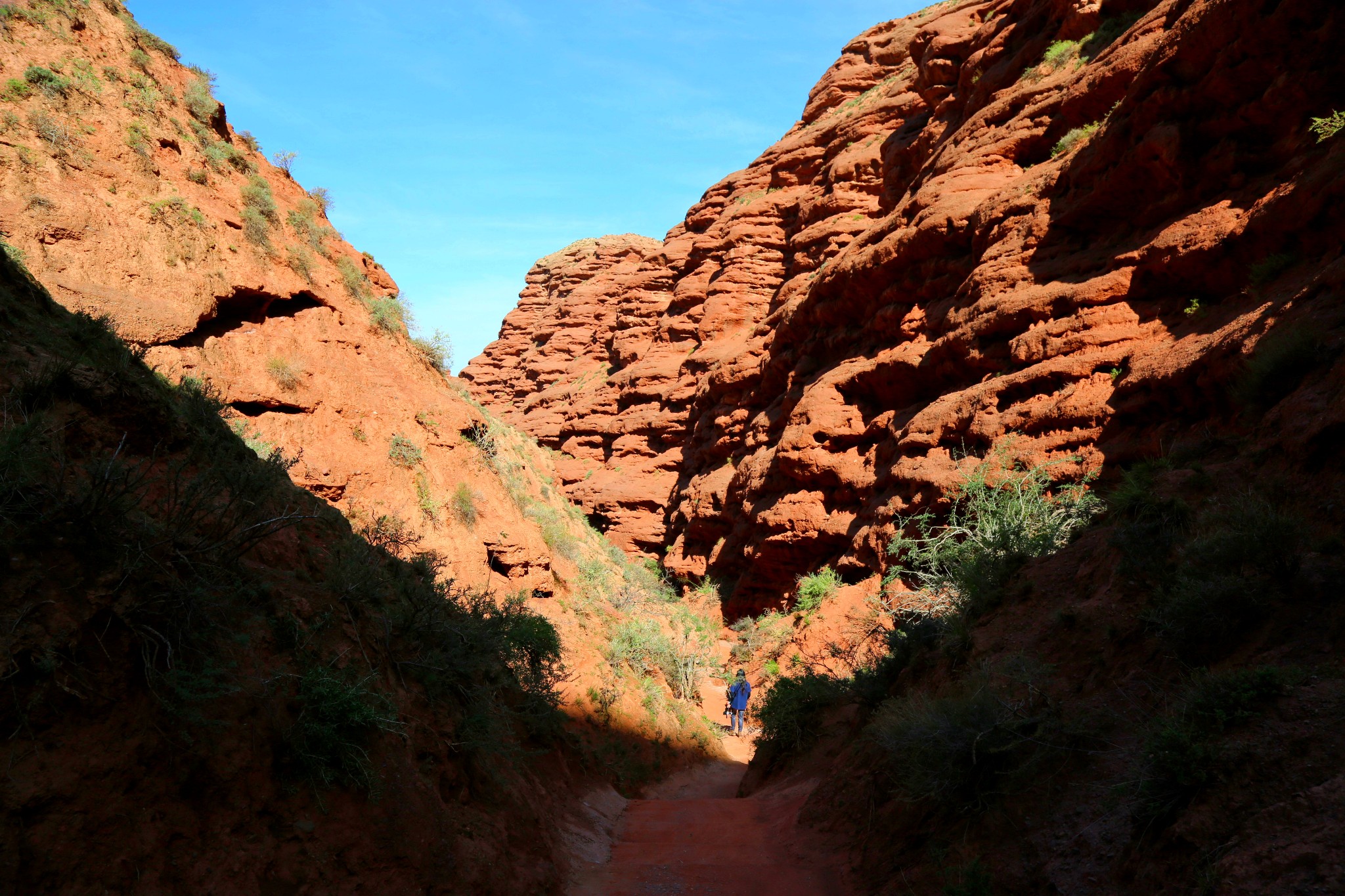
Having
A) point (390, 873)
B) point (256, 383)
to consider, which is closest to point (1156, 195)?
point (390, 873)

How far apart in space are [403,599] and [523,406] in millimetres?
43935

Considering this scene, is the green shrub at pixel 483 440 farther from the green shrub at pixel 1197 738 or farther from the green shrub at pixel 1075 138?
the green shrub at pixel 1075 138

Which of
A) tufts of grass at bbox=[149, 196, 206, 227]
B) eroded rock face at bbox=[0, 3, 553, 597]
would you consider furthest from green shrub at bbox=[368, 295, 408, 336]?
tufts of grass at bbox=[149, 196, 206, 227]

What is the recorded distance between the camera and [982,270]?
15.9 metres

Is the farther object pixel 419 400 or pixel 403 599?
pixel 419 400

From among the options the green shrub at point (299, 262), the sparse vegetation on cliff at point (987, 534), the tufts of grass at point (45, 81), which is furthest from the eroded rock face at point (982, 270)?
the tufts of grass at point (45, 81)

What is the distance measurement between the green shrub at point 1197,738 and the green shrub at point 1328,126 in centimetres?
1053

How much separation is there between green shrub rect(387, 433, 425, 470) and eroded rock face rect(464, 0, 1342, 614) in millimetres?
10819

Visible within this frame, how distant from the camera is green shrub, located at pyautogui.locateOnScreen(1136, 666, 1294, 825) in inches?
131

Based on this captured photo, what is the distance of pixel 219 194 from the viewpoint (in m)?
13.4

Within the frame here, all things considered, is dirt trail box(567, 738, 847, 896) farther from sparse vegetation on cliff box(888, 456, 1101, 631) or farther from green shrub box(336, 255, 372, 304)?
green shrub box(336, 255, 372, 304)

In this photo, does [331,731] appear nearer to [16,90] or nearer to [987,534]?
[987,534]

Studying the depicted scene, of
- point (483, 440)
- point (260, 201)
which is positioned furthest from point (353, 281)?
point (483, 440)

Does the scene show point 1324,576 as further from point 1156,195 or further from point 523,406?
point 523,406
